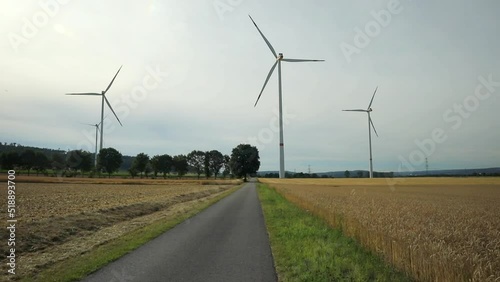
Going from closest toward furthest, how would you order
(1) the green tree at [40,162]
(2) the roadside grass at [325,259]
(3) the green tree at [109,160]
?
1. (2) the roadside grass at [325,259]
2. (1) the green tree at [40,162]
3. (3) the green tree at [109,160]

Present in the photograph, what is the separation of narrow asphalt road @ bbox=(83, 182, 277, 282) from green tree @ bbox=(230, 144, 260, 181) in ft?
445

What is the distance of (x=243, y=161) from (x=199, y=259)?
462 ft

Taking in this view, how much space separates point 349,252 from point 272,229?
608cm

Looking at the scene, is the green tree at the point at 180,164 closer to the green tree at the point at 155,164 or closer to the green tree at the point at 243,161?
the green tree at the point at 155,164

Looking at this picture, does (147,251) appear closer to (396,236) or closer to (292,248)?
(292,248)

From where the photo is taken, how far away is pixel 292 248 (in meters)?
11.1

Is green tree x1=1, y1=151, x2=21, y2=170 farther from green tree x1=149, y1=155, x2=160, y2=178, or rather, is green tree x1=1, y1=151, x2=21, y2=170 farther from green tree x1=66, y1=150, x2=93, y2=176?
green tree x1=149, y1=155, x2=160, y2=178

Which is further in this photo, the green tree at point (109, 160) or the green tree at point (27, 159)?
the green tree at point (109, 160)

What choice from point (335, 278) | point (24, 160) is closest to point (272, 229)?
point (335, 278)

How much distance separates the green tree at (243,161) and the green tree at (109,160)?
63.5 m

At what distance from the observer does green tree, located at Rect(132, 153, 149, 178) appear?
173000mm

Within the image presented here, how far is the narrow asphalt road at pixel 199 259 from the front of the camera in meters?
8.06

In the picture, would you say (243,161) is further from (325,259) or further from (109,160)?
(325,259)

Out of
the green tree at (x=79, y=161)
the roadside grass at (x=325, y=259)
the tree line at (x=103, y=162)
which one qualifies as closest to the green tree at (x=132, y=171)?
the tree line at (x=103, y=162)
